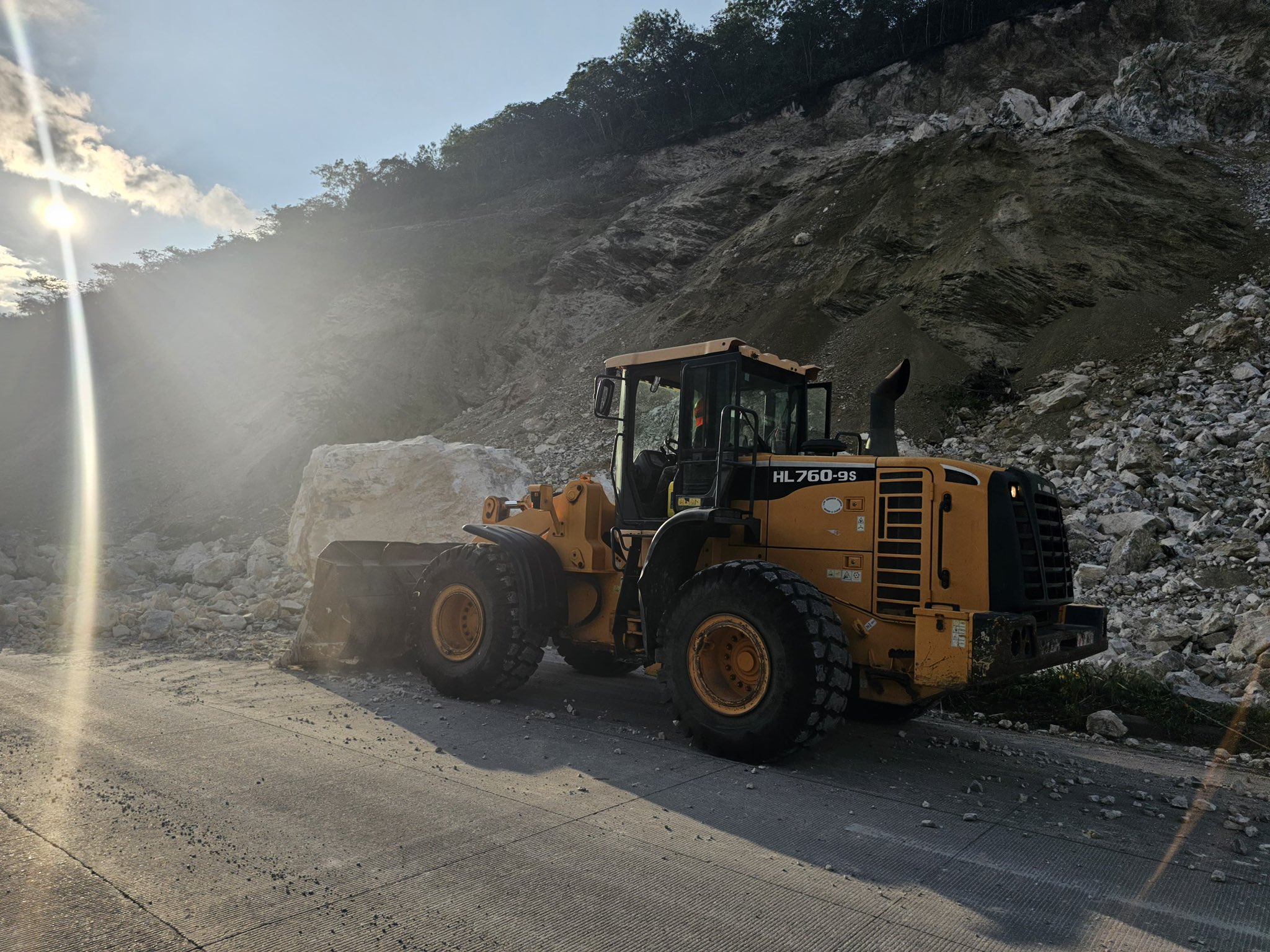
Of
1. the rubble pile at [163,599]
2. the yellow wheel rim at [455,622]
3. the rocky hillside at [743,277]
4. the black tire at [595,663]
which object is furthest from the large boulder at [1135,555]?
the rubble pile at [163,599]

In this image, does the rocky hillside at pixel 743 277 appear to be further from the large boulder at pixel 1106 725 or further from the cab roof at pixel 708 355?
the cab roof at pixel 708 355

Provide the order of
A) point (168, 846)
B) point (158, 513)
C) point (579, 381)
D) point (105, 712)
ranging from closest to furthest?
Result: point (168, 846), point (105, 712), point (158, 513), point (579, 381)

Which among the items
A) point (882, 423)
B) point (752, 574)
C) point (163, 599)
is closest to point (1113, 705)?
point (882, 423)

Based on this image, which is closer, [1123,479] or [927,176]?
[1123,479]

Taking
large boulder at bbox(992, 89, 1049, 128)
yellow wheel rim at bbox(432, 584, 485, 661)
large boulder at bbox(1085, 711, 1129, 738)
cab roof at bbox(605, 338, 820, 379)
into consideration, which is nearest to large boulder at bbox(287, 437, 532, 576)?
yellow wheel rim at bbox(432, 584, 485, 661)

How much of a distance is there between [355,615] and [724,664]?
13.9ft

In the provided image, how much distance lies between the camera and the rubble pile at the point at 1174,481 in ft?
25.8

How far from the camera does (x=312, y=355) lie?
27.8 meters

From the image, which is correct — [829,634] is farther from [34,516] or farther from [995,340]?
[34,516]

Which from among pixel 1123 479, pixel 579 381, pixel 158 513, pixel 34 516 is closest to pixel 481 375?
pixel 579 381

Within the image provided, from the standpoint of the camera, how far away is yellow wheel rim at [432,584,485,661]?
6.97 meters

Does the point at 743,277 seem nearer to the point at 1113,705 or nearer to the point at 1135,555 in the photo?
the point at 1135,555

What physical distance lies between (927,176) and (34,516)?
2823 centimetres

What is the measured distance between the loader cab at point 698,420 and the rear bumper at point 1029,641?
77.9 inches
